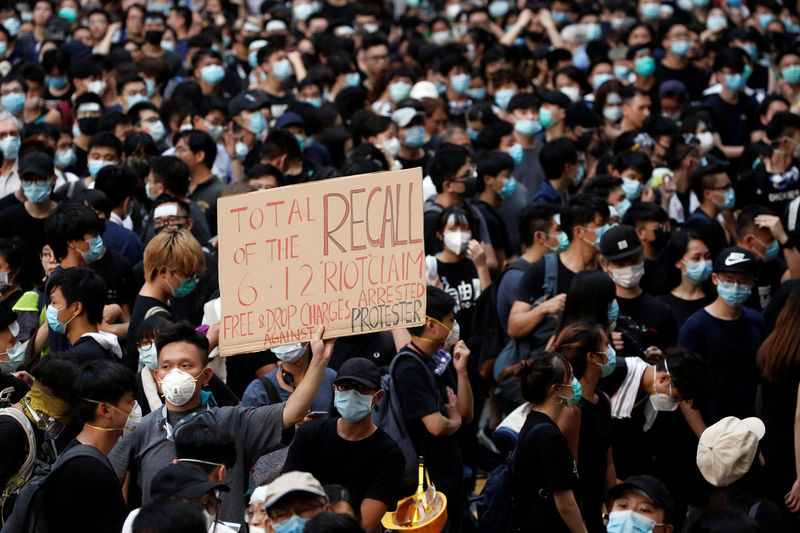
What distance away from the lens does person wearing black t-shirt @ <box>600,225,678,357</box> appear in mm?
7566

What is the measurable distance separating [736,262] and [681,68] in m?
8.11

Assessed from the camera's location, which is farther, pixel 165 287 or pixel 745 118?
pixel 745 118

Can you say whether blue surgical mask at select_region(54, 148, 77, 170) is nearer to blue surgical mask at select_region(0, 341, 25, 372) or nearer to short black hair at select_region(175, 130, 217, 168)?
short black hair at select_region(175, 130, 217, 168)

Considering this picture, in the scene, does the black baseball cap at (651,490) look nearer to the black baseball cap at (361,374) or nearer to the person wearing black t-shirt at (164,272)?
the black baseball cap at (361,374)

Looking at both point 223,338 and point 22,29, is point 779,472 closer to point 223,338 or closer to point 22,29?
point 223,338

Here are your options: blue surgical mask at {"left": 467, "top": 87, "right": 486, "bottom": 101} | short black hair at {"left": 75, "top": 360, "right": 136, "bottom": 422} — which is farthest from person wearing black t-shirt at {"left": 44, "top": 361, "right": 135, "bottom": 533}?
blue surgical mask at {"left": 467, "top": 87, "right": 486, "bottom": 101}

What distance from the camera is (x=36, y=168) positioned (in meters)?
8.63

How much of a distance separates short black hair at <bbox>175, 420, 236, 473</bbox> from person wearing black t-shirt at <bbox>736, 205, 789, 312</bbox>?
16.1ft

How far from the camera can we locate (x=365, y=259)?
573 centimetres

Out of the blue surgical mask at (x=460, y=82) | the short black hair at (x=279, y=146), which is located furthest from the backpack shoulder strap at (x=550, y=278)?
the blue surgical mask at (x=460, y=82)

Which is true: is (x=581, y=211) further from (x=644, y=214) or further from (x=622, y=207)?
(x=622, y=207)

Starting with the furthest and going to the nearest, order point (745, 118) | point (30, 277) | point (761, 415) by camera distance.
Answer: point (745, 118)
point (30, 277)
point (761, 415)

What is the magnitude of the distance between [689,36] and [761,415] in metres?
8.85

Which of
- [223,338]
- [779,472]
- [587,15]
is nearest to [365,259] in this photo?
[223,338]
